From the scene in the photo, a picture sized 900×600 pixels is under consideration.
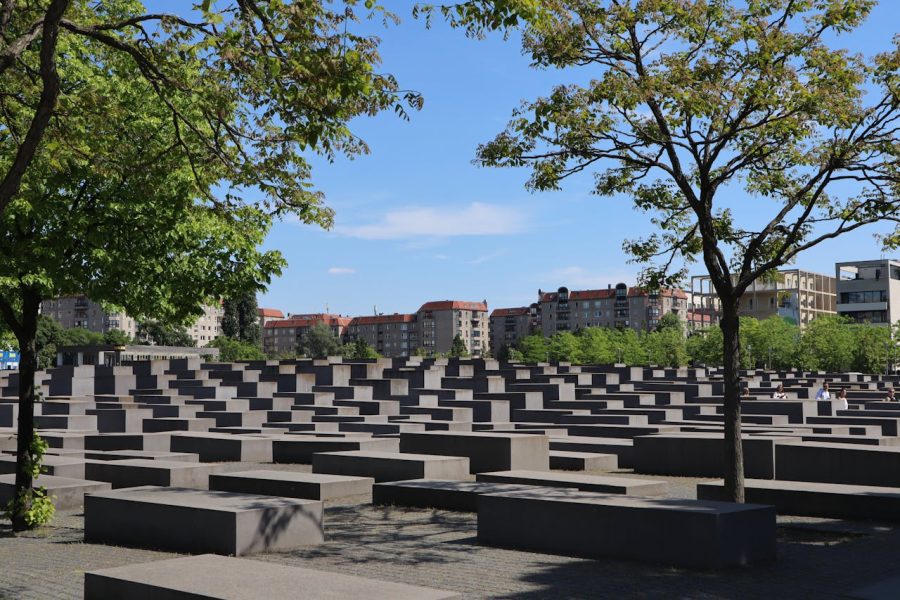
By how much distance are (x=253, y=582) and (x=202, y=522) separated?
10.7 ft

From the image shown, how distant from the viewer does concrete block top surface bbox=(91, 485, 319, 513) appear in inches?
420

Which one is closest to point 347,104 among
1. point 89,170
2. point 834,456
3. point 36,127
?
point 36,127

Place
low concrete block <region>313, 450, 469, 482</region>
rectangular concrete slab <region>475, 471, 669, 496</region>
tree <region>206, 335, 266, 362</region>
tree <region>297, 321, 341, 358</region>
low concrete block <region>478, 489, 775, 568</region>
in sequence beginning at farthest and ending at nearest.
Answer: tree <region>297, 321, 341, 358</region>
tree <region>206, 335, 266, 362</region>
low concrete block <region>313, 450, 469, 482</region>
rectangular concrete slab <region>475, 471, 669, 496</region>
low concrete block <region>478, 489, 775, 568</region>

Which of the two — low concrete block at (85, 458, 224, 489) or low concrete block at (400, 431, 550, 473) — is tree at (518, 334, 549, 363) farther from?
low concrete block at (85, 458, 224, 489)

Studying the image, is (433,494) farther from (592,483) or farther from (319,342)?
(319,342)

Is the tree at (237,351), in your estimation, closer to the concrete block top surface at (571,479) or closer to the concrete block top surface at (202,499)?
the concrete block top surface at (571,479)

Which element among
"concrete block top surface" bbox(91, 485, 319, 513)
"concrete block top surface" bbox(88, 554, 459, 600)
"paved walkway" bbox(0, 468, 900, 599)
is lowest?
"paved walkway" bbox(0, 468, 900, 599)

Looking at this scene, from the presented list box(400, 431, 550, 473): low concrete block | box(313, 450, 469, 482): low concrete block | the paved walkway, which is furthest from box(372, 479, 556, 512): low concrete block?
box(400, 431, 550, 473): low concrete block

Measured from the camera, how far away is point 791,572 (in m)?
9.24

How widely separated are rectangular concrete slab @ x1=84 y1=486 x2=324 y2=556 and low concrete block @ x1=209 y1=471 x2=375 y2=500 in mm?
1970

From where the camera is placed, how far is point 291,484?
13.8 meters

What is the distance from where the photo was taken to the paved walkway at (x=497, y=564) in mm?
8531

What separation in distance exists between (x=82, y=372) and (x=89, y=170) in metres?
33.0

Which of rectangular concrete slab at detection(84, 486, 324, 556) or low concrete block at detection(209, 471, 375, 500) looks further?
low concrete block at detection(209, 471, 375, 500)
